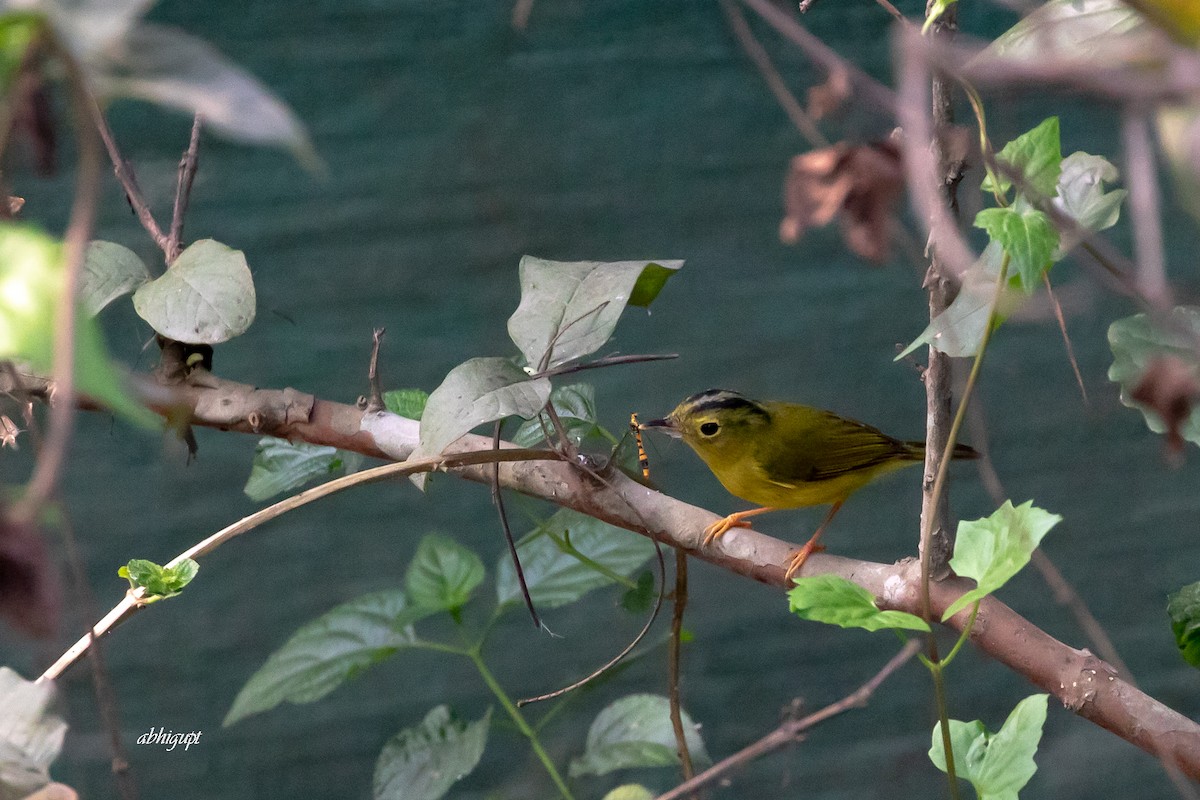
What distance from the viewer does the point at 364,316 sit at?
2137 mm

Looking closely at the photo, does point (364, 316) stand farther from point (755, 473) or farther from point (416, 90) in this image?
point (755, 473)

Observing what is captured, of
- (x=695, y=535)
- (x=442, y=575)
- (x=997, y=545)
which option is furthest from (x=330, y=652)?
(x=997, y=545)

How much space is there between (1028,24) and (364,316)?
5.56 feet

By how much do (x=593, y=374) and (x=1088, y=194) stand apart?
1.40m

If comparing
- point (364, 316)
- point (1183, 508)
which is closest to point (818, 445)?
point (364, 316)

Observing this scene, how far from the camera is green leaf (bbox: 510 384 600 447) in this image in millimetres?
1177

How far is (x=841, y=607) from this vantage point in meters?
0.82

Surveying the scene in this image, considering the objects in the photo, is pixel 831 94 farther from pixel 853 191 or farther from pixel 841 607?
pixel 841 607

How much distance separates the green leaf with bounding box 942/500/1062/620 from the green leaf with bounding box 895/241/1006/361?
13cm

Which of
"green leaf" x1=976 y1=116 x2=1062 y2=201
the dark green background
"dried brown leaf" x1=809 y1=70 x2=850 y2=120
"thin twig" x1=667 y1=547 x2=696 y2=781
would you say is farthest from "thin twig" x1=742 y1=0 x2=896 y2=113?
the dark green background

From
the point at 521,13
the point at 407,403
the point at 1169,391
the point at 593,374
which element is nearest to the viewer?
the point at 1169,391

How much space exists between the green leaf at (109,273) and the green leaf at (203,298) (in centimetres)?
6

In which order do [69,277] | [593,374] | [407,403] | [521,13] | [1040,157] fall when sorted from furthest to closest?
[593,374]
[407,403]
[1040,157]
[521,13]
[69,277]

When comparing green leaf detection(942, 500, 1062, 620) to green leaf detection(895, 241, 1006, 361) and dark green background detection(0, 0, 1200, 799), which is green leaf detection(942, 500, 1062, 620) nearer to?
green leaf detection(895, 241, 1006, 361)
